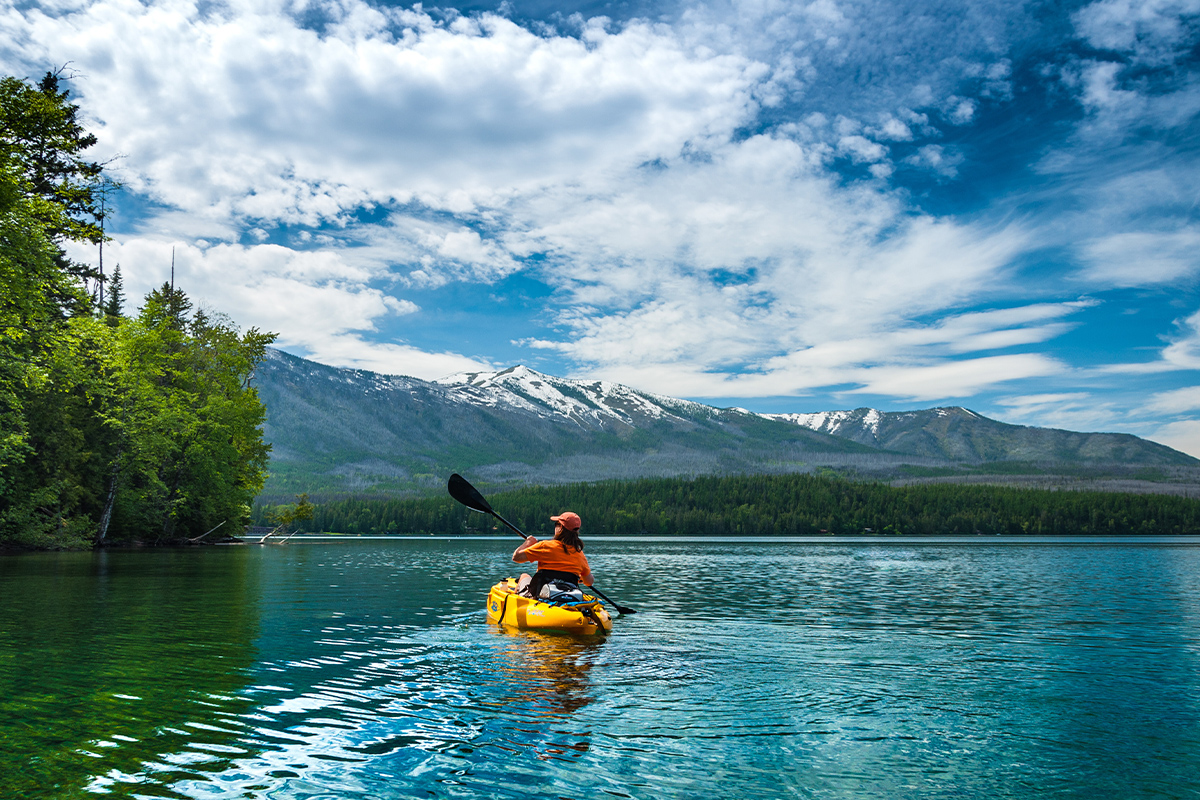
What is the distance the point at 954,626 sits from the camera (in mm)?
21781

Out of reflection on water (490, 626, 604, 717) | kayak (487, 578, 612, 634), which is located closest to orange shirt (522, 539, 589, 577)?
kayak (487, 578, 612, 634)

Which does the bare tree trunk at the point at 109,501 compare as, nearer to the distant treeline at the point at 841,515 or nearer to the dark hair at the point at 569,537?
the dark hair at the point at 569,537

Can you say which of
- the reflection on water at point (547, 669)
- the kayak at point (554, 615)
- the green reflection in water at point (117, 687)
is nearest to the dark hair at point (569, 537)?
the kayak at point (554, 615)

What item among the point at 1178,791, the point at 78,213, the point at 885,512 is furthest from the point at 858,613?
the point at 885,512

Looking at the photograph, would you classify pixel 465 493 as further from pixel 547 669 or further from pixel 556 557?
pixel 547 669

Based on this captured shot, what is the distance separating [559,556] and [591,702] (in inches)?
332

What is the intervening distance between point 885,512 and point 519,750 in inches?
7549

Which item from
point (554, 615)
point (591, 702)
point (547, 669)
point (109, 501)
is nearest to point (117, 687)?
point (547, 669)

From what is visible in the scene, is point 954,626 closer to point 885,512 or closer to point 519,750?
point 519,750

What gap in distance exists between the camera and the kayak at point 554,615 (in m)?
18.4

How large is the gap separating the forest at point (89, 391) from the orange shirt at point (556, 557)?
23.6 m

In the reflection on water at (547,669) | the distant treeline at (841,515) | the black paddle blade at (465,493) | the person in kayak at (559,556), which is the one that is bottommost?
the distant treeline at (841,515)

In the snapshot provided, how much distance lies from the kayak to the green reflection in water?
6715 mm

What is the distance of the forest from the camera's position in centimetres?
2936
